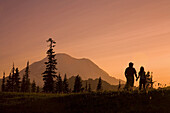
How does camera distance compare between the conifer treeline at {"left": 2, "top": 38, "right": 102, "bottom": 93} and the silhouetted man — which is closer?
the silhouetted man

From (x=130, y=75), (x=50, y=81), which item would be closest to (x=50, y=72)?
(x=50, y=81)

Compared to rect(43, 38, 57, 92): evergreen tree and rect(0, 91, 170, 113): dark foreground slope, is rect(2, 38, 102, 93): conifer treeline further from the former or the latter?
rect(0, 91, 170, 113): dark foreground slope

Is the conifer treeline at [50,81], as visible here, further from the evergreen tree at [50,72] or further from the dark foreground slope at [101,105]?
the dark foreground slope at [101,105]

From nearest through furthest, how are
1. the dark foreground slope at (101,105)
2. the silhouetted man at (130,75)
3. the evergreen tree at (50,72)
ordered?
the dark foreground slope at (101,105)
the silhouetted man at (130,75)
the evergreen tree at (50,72)

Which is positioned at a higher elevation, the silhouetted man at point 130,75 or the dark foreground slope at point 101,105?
the silhouetted man at point 130,75

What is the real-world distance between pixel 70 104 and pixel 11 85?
2484 inches

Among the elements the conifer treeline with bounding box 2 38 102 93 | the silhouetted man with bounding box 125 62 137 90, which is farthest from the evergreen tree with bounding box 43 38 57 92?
the silhouetted man with bounding box 125 62 137 90

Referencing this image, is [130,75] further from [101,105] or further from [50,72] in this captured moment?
[50,72]

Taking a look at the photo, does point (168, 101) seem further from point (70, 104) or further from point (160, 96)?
point (70, 104)

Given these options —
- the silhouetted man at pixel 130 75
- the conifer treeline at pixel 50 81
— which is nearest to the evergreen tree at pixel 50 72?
the conifer treeline at pixel 50 81

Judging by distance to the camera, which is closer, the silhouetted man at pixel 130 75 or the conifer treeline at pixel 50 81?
the silhouetted man at pixel 130 75

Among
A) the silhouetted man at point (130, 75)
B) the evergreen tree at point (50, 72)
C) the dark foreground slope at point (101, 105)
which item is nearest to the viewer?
the dark foreground slope at point (101, 105)

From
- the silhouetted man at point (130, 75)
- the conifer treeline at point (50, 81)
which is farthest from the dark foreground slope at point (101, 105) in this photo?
the conifer treeline at point (50, 81)

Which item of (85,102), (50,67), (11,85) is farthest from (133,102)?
(11,85)
